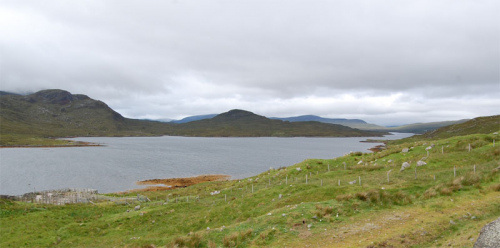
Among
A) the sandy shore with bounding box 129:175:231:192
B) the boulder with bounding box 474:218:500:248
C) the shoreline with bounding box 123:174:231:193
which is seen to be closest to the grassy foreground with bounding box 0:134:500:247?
the boulder with bounding box 474:218:500:248

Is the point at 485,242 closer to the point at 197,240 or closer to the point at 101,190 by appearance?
the point at 197,240

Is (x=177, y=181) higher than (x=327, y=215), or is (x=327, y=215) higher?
(x=327, y=215)

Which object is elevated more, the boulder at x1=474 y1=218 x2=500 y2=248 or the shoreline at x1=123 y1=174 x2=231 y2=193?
the boulder at x1=474 y1=218 x2=500 y2=248

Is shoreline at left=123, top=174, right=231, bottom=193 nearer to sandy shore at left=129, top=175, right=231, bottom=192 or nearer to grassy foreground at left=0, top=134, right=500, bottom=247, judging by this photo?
sandy shore at left=129, top=175, right=231, bottom=192

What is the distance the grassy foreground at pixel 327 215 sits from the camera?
16.5 meters

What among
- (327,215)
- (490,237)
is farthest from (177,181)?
(490,237)

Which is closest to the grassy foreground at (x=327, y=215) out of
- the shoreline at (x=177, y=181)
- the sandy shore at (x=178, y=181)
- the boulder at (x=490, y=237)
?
the boulder at (x=490, y=237)

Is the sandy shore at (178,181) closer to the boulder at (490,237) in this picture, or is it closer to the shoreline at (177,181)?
the shoreline at (177,181)

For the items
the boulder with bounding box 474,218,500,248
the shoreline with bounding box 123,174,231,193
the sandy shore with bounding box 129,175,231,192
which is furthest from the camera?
the sandy shore with bounding box 129,175,231,192

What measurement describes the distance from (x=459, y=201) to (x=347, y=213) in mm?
8199

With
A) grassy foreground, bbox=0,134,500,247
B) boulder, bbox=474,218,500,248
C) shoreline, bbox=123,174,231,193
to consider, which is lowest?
shoreline, bbox=123,174,231,193

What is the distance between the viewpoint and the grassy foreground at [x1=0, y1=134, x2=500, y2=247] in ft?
54.2

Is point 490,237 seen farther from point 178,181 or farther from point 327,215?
point 178,181

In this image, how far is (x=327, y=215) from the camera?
19.6 metres
